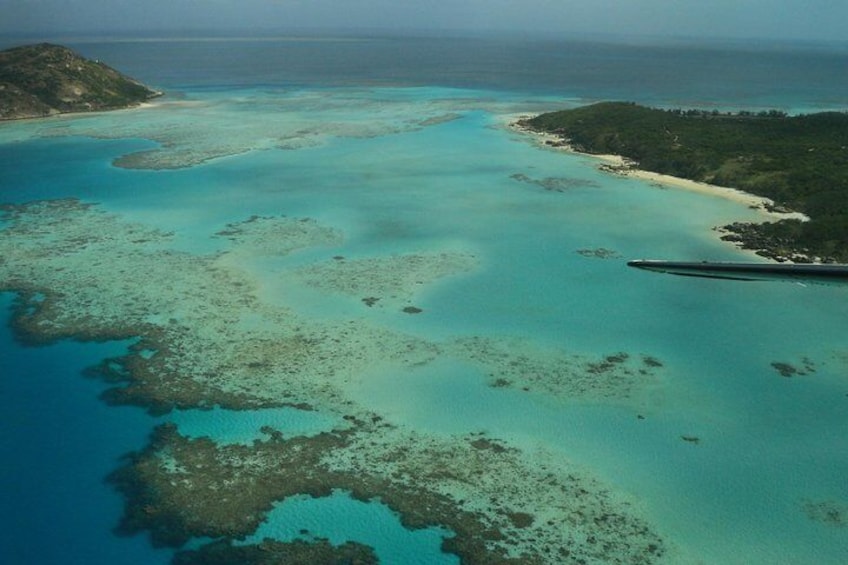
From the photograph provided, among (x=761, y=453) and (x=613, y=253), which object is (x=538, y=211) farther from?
(x=761, y=453)

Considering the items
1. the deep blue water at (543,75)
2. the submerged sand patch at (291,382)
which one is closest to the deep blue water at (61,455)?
the submerged sand patch at (291,382)

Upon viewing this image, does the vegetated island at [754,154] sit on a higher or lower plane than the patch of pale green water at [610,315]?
higher

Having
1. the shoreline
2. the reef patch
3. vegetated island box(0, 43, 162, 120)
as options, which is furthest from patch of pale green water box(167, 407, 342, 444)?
vegetated island box(0, 43, 162, 120)

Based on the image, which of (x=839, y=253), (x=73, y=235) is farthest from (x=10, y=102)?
(x=839, y=253)

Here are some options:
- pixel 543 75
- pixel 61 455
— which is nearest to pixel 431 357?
pixel 61 455

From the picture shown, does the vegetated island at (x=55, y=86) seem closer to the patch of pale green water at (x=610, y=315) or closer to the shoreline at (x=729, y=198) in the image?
the patch of pale green water at (x=610, y=315)

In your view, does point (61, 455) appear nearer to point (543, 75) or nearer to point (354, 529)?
point (354, 529)
